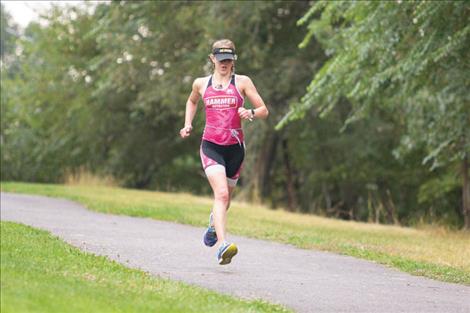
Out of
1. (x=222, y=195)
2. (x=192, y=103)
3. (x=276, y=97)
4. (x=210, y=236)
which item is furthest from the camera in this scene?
(x=276, y=97)

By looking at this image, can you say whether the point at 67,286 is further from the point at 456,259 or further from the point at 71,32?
the point at 71,32

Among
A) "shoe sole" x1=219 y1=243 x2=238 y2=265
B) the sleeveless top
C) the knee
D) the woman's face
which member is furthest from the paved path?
the woman's face

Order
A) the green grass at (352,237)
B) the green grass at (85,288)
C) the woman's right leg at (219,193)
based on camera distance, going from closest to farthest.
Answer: the green grass at (85,288), the woman's right leg at (219,193), the green grass at (352,237)

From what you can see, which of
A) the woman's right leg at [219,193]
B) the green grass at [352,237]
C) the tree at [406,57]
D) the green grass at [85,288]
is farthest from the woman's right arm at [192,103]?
the tree at [406,57]

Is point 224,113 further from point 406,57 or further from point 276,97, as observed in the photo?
point 276,97

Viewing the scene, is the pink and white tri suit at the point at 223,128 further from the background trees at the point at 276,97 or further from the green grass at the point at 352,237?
the background trees at the point at 276,97

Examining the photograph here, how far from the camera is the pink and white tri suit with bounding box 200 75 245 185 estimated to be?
10.0 m

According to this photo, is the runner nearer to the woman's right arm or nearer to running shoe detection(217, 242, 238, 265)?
the woman's right arm

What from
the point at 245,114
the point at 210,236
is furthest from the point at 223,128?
the point at 210,236

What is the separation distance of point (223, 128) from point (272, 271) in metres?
1.54

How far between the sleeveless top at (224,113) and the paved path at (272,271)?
52.6 inches

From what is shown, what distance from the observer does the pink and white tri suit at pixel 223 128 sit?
1002 cm

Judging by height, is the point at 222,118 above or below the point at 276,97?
below

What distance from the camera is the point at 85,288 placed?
22.1 feet
